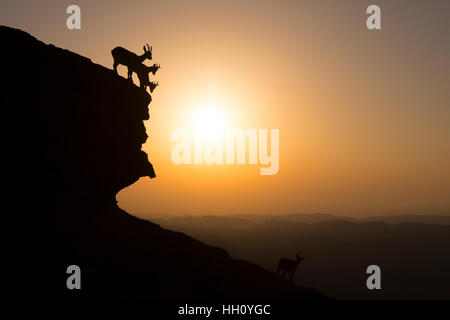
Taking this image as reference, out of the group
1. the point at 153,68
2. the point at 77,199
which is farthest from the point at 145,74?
the point at 77,199

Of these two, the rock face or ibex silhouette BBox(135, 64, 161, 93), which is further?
ibex silhouette BBox(135, 64, 161, 93)

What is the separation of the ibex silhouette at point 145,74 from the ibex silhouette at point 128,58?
357 mm

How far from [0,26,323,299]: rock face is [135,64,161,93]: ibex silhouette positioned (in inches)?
33.3

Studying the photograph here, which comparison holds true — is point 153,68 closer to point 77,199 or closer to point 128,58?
point 128,58

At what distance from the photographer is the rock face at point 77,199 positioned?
24422mm

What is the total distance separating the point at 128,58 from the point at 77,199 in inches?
432

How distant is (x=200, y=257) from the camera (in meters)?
31.2

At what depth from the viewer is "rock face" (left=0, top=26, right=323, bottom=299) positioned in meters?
24.4

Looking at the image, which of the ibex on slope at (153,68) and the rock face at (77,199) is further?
the ibex on slope at (153,68)

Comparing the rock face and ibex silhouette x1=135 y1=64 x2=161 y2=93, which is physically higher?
ibex silhouette x1=135 y1=64 x2=161 y2=93

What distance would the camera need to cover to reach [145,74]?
32.8 metres
